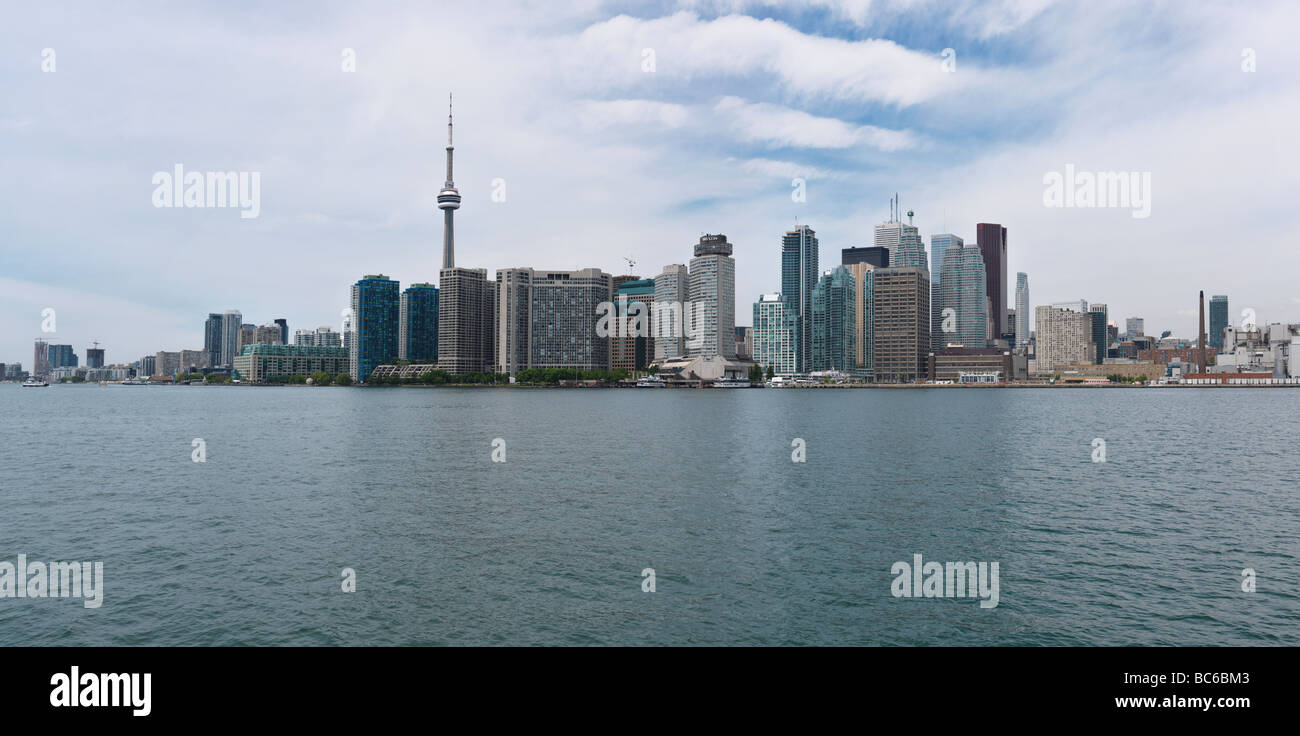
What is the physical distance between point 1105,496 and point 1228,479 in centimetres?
1605

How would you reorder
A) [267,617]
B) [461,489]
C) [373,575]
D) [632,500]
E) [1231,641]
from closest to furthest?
[1231,641]
[267,617]
[373,575]
[632,500]
[461,489]

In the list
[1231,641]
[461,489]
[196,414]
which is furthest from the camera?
[196,414]

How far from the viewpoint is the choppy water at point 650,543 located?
2306 cm

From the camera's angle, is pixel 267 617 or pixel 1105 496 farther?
pixel 1105 496

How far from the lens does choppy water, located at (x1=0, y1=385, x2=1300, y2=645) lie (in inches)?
908

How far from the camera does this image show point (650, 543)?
33219 mm

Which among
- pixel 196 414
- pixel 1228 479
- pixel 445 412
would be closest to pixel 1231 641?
pixel 1228 479

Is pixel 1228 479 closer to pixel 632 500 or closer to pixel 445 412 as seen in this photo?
pixel 632 500

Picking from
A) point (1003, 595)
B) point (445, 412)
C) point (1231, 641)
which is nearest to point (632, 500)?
point (1003, 595)

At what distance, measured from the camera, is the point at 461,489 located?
48844mm
